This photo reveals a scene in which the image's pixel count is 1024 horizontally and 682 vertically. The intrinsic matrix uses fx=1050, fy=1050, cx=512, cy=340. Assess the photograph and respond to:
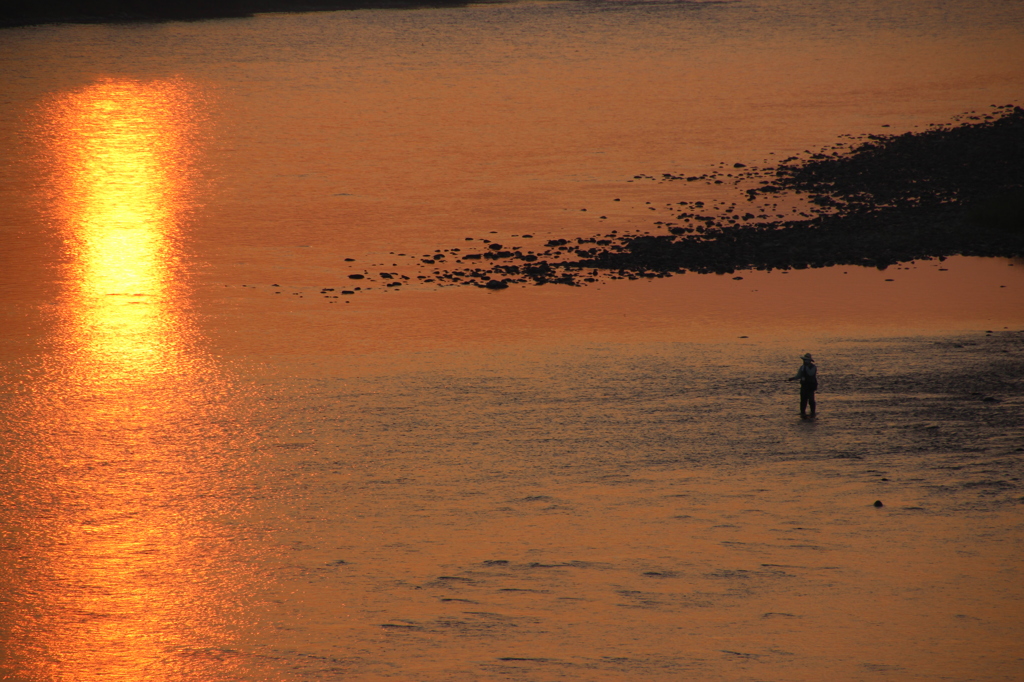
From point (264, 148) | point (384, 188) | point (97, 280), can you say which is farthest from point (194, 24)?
point (97, 280)

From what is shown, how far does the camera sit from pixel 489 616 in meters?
15.6

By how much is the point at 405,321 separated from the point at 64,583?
15469mm

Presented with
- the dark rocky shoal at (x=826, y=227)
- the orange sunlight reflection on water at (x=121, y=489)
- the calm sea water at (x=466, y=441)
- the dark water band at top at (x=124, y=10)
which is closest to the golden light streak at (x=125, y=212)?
the orange sunlight reflection on water at (x=121, y=489)

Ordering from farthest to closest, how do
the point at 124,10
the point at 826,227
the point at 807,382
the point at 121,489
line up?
the point at 124,10 → the point at 826,227 → the point at 807,382 → the point at 121,489

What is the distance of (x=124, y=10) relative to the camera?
301 ft

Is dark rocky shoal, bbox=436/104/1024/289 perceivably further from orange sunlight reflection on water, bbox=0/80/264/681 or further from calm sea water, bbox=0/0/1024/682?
orange sunlight reflection on water, bbox=0/80/264/681

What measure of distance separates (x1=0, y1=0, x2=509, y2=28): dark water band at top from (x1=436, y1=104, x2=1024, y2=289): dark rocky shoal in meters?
62.9

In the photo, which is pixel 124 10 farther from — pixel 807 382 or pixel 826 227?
pixel 807 382

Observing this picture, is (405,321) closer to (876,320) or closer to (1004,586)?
(876,320)

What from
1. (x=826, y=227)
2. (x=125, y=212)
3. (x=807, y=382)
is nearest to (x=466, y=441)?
(x=807, y=382)

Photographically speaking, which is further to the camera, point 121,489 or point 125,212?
point 125,212

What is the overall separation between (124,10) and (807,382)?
85974mm

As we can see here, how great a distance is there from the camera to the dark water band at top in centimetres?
8888

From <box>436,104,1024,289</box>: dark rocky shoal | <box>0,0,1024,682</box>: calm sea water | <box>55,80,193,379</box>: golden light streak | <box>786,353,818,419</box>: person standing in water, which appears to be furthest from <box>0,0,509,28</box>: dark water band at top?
<box>786,353,818,419</box>: person standing in water
